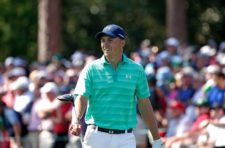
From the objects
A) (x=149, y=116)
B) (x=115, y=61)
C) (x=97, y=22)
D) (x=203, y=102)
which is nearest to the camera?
(x=115, y=61)

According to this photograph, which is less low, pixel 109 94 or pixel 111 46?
pixel 111 46

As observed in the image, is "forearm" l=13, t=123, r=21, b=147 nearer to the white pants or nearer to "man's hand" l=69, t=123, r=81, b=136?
the white pants

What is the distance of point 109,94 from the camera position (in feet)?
33.2

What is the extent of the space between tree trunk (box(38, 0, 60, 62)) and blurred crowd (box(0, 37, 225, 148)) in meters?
6.62

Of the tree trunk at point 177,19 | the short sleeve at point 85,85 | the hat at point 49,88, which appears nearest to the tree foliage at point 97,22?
the tree trunk at point 177,19

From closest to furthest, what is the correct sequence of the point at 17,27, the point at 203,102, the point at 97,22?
the point at 203,102
the point at 17,27
the point at 97,22

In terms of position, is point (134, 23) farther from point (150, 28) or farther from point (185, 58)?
point (185, 58)

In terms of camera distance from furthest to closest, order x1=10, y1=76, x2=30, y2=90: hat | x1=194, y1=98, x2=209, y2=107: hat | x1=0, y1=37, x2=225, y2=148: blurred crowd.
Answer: x1=10, y1=76, x2=30, y2=90: hat, x1=194, y1=98, x2=209, y2=107: hat, x1=0, y1=37, x2=225, y2=148: blurred crowd

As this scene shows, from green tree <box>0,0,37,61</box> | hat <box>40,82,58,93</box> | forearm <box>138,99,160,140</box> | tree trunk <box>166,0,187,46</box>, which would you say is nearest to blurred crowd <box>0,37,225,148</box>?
hat <box>40,82,58,93</box>

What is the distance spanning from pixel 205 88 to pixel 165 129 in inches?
43.5

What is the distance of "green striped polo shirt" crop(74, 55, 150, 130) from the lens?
10.1 m

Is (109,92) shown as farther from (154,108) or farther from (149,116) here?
(154,108)

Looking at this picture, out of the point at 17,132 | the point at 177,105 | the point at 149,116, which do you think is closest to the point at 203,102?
the point at 177,105

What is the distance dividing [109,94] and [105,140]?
52 centimetres
